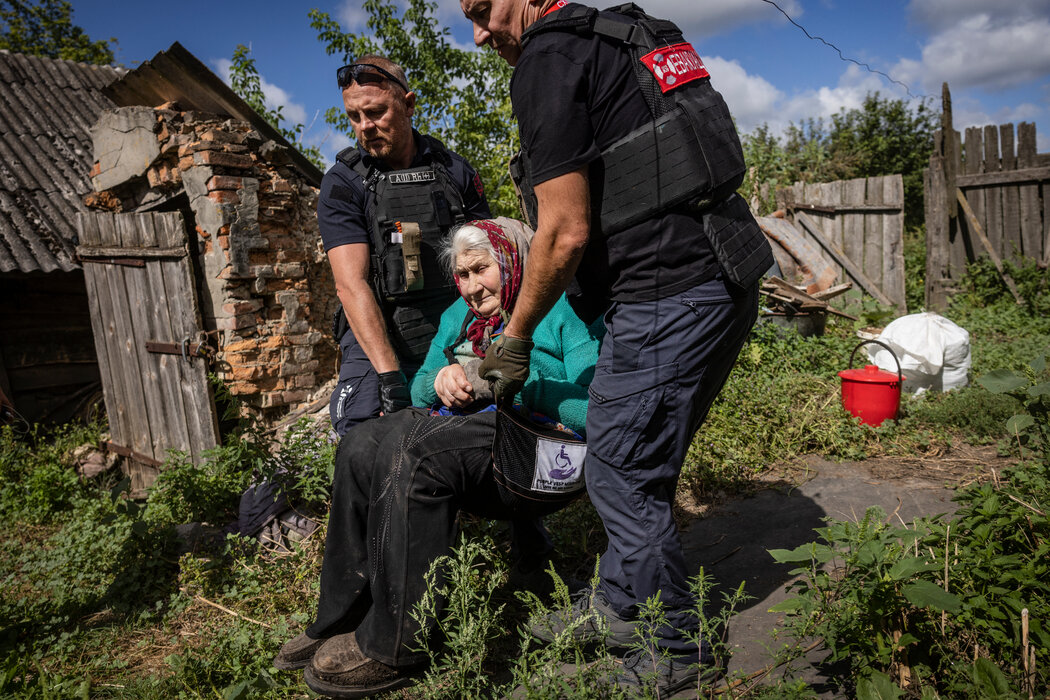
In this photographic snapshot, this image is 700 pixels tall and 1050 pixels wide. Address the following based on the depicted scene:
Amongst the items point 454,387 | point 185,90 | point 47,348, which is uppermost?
point 185,90

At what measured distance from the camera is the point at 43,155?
815 cm

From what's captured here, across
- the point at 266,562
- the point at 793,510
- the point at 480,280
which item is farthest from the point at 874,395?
the point at 266,562

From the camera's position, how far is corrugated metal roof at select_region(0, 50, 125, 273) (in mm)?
7043

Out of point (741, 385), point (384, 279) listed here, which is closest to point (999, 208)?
point (741, 385)

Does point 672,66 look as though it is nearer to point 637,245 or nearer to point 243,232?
point 637,245

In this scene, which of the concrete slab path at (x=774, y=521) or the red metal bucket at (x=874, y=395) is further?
the red metal bucket at (x=874, y=395)

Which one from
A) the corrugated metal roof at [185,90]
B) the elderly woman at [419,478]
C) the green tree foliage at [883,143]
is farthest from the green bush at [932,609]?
the green tree foliage at [883,143]

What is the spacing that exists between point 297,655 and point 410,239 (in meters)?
1.88

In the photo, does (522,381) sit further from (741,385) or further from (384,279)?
(741,385)

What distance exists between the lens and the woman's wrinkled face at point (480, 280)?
8.05 ft

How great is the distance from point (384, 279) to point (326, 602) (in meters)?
1.56

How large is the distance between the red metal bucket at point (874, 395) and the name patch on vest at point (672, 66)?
2974mm

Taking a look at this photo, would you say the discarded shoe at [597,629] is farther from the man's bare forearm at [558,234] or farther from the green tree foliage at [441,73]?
the green tree foliage at [441,73]

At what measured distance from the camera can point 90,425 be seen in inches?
288
